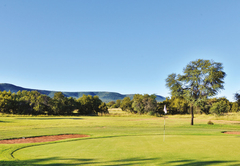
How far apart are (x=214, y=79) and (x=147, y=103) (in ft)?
183

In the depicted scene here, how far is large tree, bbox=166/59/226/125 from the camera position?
3097cm

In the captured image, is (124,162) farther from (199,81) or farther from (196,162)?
(199,81)

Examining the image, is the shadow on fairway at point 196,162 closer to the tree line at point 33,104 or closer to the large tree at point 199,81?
the large tree at point 199,81

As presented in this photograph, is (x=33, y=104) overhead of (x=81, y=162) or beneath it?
overhead

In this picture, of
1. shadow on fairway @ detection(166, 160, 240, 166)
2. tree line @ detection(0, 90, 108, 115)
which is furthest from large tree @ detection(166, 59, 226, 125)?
tree line @ detection(0, 90, 108, 115)

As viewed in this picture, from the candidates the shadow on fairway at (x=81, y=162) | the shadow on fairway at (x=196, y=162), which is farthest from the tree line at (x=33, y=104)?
the shadow on fairway at (x=196, y=162)

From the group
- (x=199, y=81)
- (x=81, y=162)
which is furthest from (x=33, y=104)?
(x=81, y=162)

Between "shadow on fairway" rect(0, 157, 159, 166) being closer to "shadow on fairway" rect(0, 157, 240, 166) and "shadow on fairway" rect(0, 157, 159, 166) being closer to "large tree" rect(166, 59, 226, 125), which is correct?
"shadow on fairway" rect(0, 157, 240, 166)

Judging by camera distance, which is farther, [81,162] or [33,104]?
[33,104]

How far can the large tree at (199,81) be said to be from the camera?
31.0 m

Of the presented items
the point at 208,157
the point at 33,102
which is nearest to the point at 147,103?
the point at 33,102

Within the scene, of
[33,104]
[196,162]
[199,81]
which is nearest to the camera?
[196,162]

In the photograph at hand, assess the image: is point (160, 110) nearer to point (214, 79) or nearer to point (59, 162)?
point (214, 79)

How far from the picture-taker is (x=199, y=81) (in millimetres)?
31672
